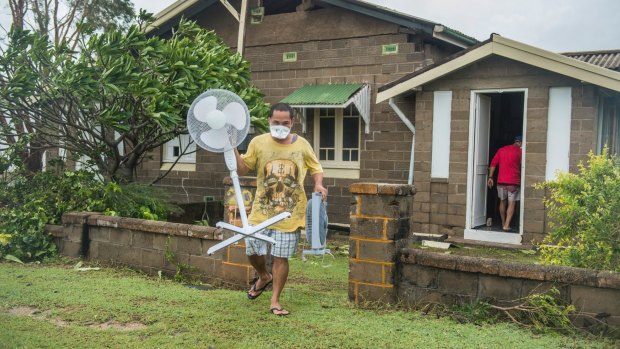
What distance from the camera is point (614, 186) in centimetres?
529

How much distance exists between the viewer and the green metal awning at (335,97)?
1168cm

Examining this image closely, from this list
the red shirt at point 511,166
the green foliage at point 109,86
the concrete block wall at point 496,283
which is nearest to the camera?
the concrete block wall at point 496,283

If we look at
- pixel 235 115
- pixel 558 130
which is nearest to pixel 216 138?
pixel 235 115

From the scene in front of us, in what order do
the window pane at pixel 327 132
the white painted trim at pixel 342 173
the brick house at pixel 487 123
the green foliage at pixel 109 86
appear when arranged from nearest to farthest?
the green foliage at pixel 109 86 → the brick house at pixel 487 123 → the white painted trim at pixel 342 173 → the window pane at pixel 327 132

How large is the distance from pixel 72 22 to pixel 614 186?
1964 centimetres

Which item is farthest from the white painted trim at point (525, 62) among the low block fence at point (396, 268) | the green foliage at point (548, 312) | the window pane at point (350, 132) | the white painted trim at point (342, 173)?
the green foliage at point (548, 312)

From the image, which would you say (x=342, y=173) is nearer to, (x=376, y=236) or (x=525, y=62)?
(x=525, y=62)

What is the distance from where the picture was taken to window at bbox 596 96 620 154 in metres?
10.2

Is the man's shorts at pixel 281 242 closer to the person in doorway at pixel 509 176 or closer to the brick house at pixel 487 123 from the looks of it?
the brick house at pixel 487 123

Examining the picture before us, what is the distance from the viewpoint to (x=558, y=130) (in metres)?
9.79

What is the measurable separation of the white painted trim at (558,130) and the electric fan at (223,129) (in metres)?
6.39

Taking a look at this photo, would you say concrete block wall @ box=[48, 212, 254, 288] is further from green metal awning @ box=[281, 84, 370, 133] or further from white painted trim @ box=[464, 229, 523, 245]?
white painted trim @ box=[464, 229, 523, 245]

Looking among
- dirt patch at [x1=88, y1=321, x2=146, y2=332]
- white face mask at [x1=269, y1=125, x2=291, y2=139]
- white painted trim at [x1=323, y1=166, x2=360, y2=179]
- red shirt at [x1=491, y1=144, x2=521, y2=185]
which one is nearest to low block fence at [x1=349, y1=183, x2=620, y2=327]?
white face mask at [x1=269, y1=125, x2=291, y2=139]

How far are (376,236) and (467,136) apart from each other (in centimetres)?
554
